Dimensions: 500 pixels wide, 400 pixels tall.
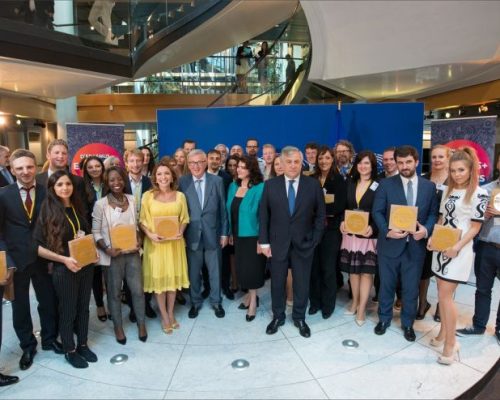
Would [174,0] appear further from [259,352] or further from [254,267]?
[259,352]

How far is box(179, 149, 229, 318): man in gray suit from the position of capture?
148 inches

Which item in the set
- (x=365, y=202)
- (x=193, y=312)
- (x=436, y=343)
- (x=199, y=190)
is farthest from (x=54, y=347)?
(x=436, y=343)

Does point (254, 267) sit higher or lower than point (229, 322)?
higher

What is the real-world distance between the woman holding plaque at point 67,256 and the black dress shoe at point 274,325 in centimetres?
164

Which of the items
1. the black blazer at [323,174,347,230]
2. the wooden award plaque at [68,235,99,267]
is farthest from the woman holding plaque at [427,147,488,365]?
the wooden award plaque at [68,235,99,267]

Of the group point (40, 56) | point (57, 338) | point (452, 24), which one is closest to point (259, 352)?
point (57, 338)

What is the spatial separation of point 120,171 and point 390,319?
2.98m

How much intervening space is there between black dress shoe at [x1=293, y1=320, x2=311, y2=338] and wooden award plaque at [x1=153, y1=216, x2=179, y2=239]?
1565mm

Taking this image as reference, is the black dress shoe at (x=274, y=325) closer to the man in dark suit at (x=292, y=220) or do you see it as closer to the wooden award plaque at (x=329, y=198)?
the man in dark suit at (x=292, y=220)

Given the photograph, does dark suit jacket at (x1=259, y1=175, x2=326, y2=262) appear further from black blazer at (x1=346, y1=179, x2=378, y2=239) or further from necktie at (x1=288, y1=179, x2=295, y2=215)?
black blazer at (x1=346, y1=179, x2=378, y2=239)

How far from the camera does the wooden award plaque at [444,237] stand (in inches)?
113

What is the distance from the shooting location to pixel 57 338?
3.48 m

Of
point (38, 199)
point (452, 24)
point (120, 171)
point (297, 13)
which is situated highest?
point (297, 13)

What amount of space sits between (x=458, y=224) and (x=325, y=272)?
1.41 metres
